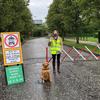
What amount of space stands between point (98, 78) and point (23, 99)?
14.2ft

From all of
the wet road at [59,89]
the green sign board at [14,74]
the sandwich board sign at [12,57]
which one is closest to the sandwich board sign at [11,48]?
the sandwich board sign at [12,57]

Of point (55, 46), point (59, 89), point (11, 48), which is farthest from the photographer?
point (55, 46)

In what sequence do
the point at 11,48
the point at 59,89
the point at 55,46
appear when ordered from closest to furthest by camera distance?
the point at 59,89, the point at 11,48, the point at 55,46

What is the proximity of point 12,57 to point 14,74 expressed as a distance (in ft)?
1.89

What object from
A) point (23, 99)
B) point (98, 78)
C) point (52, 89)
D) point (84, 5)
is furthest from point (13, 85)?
point (84, 5)

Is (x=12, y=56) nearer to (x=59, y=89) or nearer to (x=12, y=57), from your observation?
(x=12, y=57)

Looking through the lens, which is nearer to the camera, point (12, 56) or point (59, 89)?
point (59, 89)

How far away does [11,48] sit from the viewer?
11.1 m

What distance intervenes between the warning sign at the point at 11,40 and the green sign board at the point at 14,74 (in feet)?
2.32

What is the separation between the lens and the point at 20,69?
1127cm

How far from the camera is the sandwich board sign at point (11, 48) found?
11000 millimetres

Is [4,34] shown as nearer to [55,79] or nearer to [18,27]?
[55,79]

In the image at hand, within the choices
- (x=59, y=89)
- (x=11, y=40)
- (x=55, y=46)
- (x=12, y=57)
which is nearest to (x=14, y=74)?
(x=12, y=57)

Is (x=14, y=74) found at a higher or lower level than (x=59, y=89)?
higher
